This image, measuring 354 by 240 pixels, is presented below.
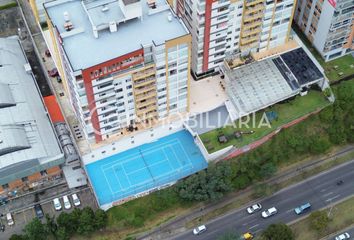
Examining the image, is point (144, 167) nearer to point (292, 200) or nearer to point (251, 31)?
point (292, 200)

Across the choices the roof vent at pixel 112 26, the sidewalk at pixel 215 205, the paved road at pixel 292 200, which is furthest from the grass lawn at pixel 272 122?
the roof vent at pixel 112 26

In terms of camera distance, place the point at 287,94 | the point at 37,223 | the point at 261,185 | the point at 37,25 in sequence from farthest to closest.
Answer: the point at 37,25 → the point at 287,94 → the point at 261,185 → the point at 37,223

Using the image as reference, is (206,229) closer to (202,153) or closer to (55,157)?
(202,153)

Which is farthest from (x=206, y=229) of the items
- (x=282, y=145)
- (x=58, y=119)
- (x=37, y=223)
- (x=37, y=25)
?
(x=37, y=25)

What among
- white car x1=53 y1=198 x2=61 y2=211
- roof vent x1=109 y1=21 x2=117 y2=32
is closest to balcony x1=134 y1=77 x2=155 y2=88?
roof vent x1=109 y1=21 x2=117 y2=32

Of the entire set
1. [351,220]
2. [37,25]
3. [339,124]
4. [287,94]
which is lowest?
[351,220]
